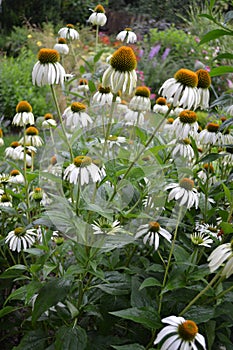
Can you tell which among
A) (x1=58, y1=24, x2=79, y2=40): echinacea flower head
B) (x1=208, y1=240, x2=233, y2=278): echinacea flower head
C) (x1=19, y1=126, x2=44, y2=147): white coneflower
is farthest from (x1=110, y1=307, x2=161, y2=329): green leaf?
(x1=58, y1=24, x2=79, y2=40): echinacea flower head

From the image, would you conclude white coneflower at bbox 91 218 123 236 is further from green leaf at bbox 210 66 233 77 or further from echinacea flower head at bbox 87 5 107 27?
echinacea flower head at bbox 87 5 107 27

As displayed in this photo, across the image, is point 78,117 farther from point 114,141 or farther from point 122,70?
point 122,70

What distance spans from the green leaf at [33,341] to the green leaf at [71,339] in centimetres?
11

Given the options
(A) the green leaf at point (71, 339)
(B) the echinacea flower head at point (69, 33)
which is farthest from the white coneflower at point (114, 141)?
(B) the echinacea flower head at point (69, 33)

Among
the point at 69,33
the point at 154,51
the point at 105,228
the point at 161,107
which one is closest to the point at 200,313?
the point at 105,228

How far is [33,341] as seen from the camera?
1074 mm

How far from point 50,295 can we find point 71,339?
0.10m

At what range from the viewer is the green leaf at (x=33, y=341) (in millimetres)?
1056

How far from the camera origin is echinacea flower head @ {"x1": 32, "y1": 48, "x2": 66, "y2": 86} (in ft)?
3.01

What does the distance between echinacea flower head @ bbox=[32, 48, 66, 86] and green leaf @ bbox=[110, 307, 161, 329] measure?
1.47ft

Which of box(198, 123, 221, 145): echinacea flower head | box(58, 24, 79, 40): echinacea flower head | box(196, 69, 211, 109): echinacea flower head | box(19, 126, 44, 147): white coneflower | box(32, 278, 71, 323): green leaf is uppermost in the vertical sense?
box(196, 69, 211, 109): echinacea flower head

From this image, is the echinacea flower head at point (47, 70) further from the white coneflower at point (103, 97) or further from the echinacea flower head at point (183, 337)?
the echinacea flower head at point (183, 337)

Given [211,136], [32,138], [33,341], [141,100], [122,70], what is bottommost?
[33,341]

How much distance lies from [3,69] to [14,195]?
Answer: 2872 millimetres
